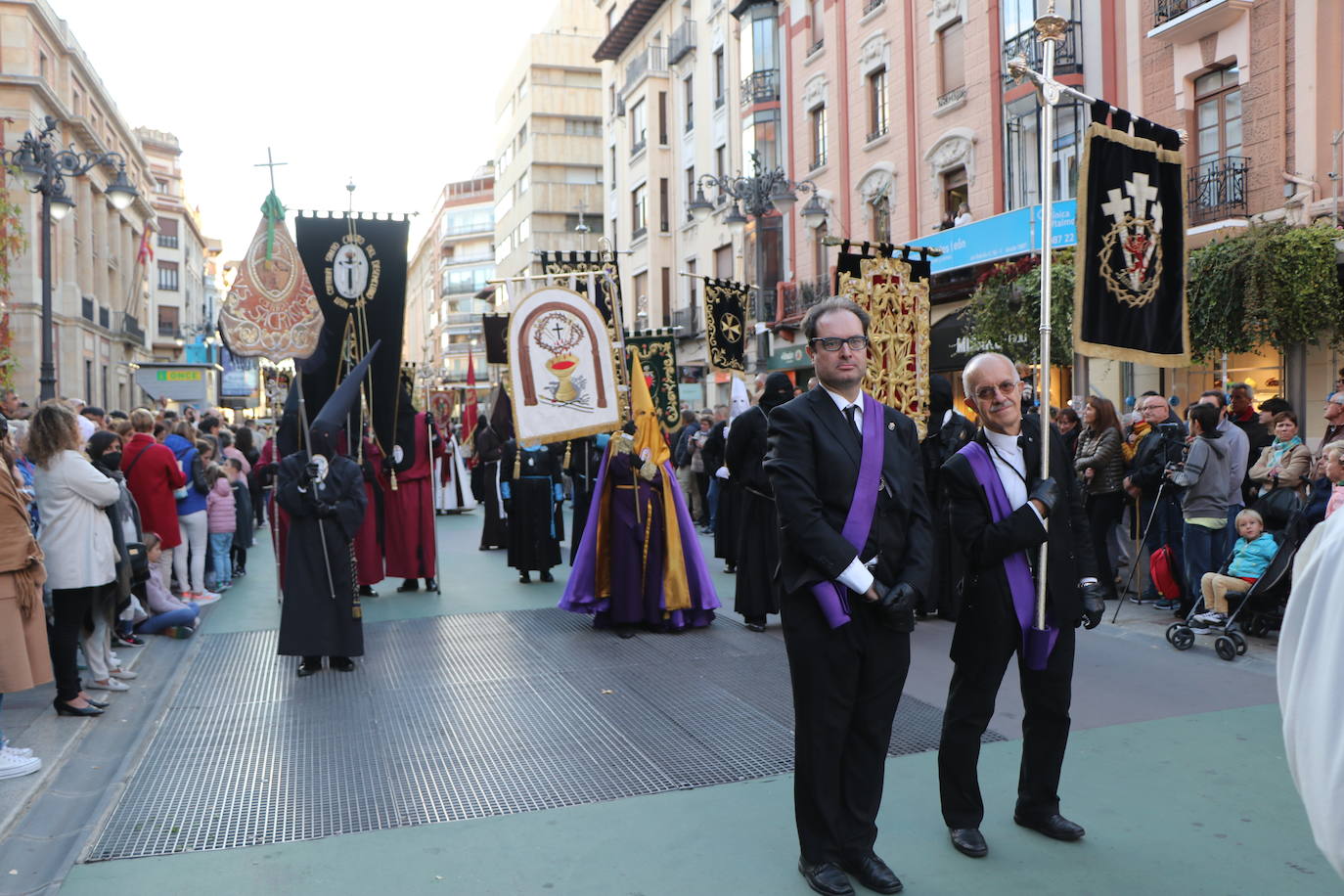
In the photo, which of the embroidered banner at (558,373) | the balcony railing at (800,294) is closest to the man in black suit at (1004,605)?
the embroidered banner at (558,373)

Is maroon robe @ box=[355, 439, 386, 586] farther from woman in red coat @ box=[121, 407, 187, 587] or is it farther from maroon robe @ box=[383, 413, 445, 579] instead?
woman in red coat @ box=[121, 407, 187, 587]

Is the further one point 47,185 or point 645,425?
point 47,185

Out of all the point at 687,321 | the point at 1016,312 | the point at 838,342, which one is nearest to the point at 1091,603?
the point at 838,342

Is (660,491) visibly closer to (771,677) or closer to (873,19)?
(771,677)

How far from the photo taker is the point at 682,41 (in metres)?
34.2

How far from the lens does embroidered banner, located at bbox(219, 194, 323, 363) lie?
8586mm

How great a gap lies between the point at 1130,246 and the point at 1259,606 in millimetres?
3590

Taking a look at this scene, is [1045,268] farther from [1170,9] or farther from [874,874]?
[1170,9]

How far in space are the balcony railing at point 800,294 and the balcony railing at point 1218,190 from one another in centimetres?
1069

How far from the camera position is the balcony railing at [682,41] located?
33.7m

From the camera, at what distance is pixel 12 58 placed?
114ft

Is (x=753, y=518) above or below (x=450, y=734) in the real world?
above

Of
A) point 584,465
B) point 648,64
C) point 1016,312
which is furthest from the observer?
point 648,64

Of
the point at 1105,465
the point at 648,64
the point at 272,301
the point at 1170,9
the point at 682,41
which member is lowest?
the point at 1105,465
